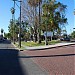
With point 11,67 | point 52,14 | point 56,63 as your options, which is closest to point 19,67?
point 11,67

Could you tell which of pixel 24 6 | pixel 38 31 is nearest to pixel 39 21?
pixel 38 31

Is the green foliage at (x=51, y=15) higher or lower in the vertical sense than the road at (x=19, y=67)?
higher

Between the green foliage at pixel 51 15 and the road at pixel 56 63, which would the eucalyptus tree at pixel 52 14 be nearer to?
the green foliage at pixel 51 15

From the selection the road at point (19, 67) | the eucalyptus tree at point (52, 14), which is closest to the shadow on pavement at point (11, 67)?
the road at point (19, 67)

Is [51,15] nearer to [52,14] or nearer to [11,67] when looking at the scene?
[52,14]

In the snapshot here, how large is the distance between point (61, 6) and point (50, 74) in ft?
190

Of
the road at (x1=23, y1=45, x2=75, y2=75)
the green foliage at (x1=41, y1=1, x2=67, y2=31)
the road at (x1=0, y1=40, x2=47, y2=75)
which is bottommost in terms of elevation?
the road at (x1=0, y1=40, x2=47, y2=75)

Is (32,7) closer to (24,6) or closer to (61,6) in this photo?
(24,6)

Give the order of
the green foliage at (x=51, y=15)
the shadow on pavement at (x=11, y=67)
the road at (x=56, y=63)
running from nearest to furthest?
the shadow on pavement at (x=11, y=67) < the road at (x=56, y=63) < the green foliage at (x=51, y=15)

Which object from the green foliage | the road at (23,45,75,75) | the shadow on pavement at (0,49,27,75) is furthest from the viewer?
the green foliage

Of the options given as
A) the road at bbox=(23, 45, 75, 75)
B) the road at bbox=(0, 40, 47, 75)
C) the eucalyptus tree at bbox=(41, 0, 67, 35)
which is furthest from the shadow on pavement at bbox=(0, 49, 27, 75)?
the eucalyptus tree at bbox=(41, 0, 67, 35)

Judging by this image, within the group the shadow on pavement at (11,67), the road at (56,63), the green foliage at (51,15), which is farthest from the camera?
the green foliage at (51,15)

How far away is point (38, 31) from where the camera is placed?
209 ft

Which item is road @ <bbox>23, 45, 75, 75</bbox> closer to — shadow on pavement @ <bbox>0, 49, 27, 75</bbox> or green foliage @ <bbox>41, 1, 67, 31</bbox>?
shadow on pavement @ <bbox>0, 49, 27, 75</bbox>
